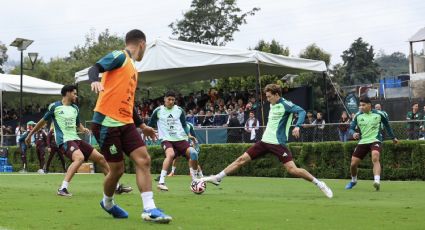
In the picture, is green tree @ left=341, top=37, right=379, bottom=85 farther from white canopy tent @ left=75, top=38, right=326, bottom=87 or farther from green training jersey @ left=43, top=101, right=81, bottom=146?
green training jersey @ left=43, top=101, right=81, bottom=146

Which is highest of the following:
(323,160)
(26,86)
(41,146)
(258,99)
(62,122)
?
(26,86)

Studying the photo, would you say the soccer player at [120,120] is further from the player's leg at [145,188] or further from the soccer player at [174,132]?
the soccer player at [174,132]

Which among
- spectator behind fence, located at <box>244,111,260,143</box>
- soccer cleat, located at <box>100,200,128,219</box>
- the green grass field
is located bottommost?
the green grass field

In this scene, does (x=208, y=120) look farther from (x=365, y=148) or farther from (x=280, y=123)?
(x=280, y=123)

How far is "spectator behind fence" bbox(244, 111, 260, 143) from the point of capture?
24.9 meters

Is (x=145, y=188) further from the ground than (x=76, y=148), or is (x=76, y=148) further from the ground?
(x=76, y=148)

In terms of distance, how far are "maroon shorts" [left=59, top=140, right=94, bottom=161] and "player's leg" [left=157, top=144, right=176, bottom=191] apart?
1.71m

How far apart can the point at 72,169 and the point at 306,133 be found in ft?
36.6

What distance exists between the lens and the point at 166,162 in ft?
52.5

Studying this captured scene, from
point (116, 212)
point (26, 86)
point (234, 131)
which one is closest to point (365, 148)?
point (116, 212)

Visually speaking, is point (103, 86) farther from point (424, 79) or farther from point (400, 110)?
point (424, 79)

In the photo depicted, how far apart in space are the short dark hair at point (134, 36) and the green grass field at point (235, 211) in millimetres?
2119

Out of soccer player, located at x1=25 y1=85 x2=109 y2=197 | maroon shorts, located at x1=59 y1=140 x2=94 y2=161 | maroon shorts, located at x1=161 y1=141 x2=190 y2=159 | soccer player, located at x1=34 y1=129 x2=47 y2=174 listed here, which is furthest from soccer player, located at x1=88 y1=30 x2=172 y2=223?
soccer player, located at x1=34 y1=129 x2=47 y2=174

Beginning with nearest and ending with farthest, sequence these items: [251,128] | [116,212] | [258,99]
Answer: [116,212] → [251,128] → [258,99]
